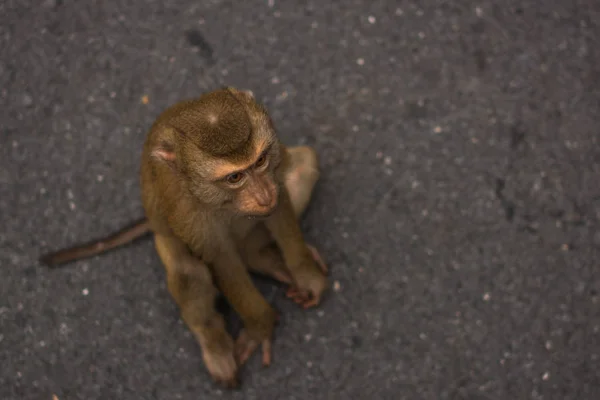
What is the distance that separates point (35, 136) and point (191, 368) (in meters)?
1.49

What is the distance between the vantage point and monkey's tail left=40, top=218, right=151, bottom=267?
3.42 meters

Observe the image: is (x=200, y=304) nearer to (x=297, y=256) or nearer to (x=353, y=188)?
(x=297, y=256)

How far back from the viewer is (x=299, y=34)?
3891mm

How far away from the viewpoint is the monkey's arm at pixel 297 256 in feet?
10.0

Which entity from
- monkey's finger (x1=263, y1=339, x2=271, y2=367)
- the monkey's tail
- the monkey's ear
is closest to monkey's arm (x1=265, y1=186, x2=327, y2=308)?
monkey's finger (x1=263, y1=339, x2=271, y2=367)

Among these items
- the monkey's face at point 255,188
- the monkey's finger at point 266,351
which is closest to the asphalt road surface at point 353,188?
the monkey's finger at point 266,351

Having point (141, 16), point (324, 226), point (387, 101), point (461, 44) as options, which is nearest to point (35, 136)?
point (141, 16)

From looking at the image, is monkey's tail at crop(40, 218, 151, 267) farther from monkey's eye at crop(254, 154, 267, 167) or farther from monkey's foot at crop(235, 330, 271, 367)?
monkey's eye at crop(254, 154, 267, 167)

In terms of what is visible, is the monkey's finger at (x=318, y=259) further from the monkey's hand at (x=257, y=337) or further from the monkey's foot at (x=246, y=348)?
the monkey's foot at (x=246, y=348)

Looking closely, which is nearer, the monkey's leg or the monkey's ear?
the monkey's ear

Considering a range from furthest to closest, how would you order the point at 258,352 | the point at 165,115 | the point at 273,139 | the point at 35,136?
the point at 35,136, the point at 258,352, the point at 165,115, the point at 273,139

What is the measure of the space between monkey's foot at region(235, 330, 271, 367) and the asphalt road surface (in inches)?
2.9

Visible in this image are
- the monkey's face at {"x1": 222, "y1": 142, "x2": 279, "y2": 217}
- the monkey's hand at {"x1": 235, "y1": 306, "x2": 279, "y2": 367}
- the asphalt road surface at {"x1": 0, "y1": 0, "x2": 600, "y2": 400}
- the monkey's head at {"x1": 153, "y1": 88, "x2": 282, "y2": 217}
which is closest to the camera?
the monkey's head at {"x1": 153, "y1": 88, "x2": 282, "y2": 217}

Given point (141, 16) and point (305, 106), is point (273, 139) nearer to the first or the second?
point (305, 106)
